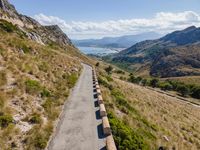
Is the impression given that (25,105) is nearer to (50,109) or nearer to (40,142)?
(50,109)

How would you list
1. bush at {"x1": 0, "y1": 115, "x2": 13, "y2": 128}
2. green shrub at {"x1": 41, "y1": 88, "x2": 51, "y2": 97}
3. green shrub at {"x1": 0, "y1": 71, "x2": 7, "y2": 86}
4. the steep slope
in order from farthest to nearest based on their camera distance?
green shrub at {"x1": 41, "y1": 88, "x2": 51, "y2": 97} < green shrub at {"x1": 0, "y1": 71, "x2": 7, "y2": 86} < bush at {"x1": 0, "y1": 115, "x2": 13, "y2": 128} < the steep slope

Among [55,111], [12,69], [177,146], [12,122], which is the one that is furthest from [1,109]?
[177,146]

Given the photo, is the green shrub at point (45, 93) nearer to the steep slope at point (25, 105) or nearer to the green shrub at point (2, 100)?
the steep slope at point (25, 105)

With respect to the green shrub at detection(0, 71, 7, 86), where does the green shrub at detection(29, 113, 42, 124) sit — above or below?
below

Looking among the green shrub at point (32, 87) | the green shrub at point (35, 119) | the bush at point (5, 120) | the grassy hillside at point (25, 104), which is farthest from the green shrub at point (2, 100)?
the green shrub at point (32, 87)

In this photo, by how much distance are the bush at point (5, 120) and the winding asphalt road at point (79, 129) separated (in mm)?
2242

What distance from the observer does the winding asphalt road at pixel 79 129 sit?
10133 millimetres

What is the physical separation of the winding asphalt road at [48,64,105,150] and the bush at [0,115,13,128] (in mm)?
2242

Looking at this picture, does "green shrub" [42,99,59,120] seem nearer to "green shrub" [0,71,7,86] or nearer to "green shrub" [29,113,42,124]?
"green shrub" [29,113,42,124]

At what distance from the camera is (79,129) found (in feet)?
38.9

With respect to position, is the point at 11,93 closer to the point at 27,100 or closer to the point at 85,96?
the point at 27,100

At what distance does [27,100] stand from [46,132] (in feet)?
12.4

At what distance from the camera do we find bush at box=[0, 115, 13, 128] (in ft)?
35.4

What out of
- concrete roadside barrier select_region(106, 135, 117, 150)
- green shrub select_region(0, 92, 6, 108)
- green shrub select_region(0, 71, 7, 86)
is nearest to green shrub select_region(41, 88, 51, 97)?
green shrub select_region(0, 71, 7, 86)
